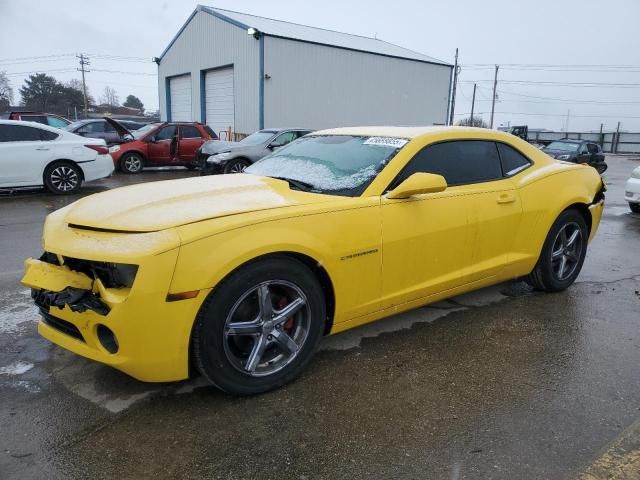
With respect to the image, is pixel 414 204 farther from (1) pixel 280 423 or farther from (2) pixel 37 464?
(2) pixel 37 464

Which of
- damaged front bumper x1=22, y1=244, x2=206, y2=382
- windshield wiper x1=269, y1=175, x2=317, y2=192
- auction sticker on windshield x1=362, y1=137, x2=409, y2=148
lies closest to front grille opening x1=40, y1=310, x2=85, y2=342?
damaged front bumper x1=22, y1=244, x2=206, y2=382

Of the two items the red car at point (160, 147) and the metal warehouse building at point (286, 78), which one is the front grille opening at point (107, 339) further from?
the metal warehouse building at point (286, 78)

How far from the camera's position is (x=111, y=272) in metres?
2.60

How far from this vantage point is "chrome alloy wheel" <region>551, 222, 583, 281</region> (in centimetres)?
463

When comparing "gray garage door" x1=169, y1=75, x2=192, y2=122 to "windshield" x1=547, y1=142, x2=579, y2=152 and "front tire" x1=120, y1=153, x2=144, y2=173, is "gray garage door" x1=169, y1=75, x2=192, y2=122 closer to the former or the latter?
"front tire" x1=120, y1=153, x2=144, y2=173

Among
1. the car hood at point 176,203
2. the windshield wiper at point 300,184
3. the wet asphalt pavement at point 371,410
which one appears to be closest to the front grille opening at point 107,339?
the wet asphalt pavement at point 371,410

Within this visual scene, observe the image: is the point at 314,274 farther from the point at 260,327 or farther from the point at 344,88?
the point at 344,88

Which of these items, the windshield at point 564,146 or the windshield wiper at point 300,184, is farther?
the windshield at point 564,146

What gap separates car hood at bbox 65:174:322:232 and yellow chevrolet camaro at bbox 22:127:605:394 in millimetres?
13

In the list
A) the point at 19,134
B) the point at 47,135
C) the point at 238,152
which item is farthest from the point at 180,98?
the point at 19,134

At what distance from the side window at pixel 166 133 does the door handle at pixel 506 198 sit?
1290 cm

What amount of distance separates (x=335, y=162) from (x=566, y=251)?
97.9 inches

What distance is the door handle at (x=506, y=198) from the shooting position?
156 inches

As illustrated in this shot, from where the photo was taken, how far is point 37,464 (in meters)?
2.29
